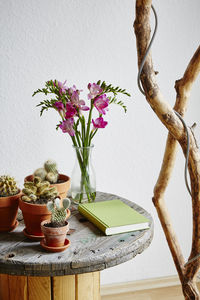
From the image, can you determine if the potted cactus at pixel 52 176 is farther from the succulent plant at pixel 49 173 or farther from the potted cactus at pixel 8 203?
the potted cactus at pixel 8 203

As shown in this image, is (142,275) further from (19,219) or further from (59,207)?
(59,207)

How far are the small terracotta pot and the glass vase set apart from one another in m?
0.36

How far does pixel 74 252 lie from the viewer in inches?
42.1

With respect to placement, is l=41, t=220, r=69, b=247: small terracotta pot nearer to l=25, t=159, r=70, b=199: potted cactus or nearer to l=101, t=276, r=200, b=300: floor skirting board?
l=25, t=159, r=70, b=199: potted cactus

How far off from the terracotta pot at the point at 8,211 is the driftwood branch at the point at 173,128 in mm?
562

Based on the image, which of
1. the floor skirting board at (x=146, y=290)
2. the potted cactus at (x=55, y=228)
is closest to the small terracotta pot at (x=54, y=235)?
the potted cactus at (x=55, y=228)

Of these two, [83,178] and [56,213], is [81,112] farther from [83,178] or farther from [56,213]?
[56,213]

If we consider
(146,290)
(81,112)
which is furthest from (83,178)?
(146,290)

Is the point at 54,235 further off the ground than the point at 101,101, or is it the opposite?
the point at 101,101

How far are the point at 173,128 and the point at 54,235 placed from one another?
0.53 meters

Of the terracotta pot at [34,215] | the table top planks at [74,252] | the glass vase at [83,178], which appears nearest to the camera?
the table top planks at [74,252]

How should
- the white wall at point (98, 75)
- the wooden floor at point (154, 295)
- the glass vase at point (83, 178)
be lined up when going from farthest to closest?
the wooden floor at point (154, 295) < the white wall at point (98, 75) < the glass vase at point (83, 178)

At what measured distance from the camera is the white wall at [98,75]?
5.49ft

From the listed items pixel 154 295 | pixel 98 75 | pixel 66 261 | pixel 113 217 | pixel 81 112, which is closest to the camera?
pixel 66 261
